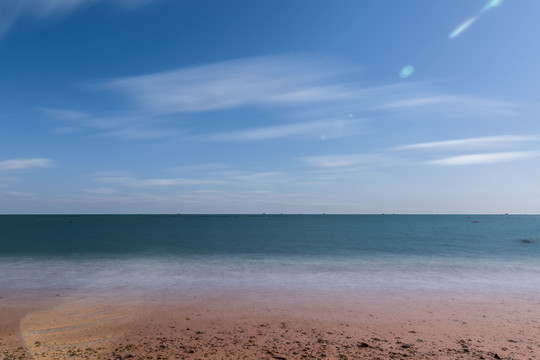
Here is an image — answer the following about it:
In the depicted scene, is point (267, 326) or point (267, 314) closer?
point (267, 326)

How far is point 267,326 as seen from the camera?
12.1 m

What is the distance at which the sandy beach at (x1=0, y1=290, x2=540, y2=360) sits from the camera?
9.72 m

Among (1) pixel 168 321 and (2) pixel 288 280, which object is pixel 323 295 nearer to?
(2) pixel 288 280

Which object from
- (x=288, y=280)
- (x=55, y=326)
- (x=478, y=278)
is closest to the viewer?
(x=55, y=326)

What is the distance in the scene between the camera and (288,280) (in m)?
21.9

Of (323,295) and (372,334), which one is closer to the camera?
(372,334)

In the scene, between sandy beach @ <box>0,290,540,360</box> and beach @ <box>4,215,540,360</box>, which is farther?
beach @ <box>4,215,540,360</box>

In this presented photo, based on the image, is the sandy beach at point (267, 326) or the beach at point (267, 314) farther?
the beach at point (267, 314)

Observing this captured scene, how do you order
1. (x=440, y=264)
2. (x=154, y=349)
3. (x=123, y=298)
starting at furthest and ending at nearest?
(x=440, y=264)
(x=123, y=298)
(x=154, y=349)

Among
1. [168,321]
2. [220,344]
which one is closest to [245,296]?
[168,321]

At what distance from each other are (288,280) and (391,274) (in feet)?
26.4

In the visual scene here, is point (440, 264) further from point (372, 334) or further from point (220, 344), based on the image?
point (220, 344)

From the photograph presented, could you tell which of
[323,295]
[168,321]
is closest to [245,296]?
[323,295]

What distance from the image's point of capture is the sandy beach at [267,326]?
9.72m
